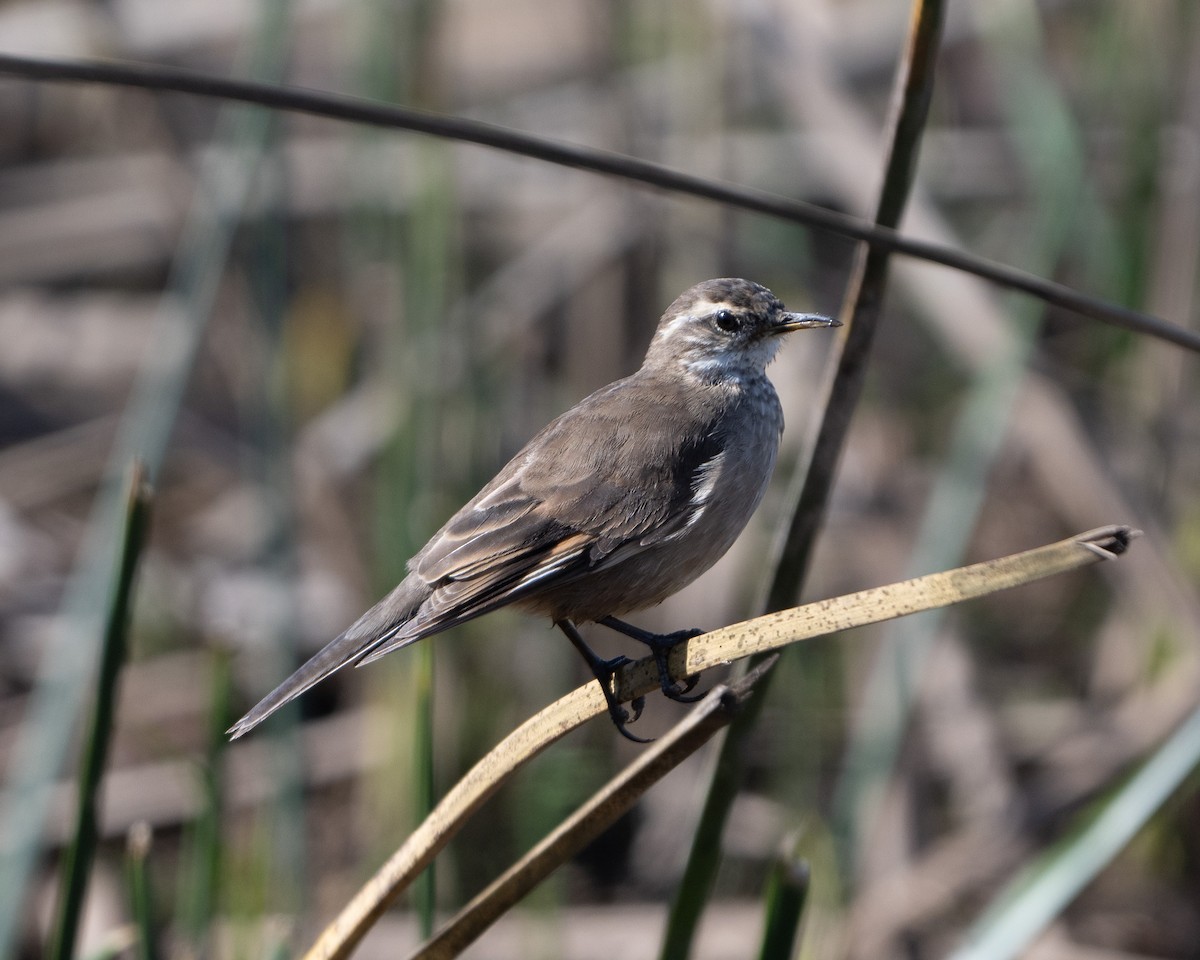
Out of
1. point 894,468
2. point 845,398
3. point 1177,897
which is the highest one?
point 845,398

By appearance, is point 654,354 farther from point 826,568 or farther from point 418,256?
point 826,568

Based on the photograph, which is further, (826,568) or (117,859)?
(826,568)

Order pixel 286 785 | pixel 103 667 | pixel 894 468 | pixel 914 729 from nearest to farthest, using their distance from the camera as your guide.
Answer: pixel 103 667 → pixel 286 785 → pixel 914 729 → pixel 894 468

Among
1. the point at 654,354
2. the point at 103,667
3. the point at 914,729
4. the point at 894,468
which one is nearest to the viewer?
the point at 103,667

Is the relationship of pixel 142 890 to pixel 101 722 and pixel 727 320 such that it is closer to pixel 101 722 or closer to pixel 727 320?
pixel 101 722

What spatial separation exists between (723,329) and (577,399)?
2.38 metres

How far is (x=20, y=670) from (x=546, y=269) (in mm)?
2462

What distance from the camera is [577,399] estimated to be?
4.73 meters

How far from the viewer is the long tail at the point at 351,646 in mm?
1708

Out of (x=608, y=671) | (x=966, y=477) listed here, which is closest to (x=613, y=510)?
(x=608, y=671)

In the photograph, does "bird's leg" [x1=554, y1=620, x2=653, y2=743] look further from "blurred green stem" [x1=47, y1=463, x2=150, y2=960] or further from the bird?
"blurred green stem" [x1=47, y1=463, x2=150, y2=960]

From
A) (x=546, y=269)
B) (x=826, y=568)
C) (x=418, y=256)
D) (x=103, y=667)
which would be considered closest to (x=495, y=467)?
(x=418, y=256)

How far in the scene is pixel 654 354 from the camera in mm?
2584

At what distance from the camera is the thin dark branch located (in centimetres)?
120
